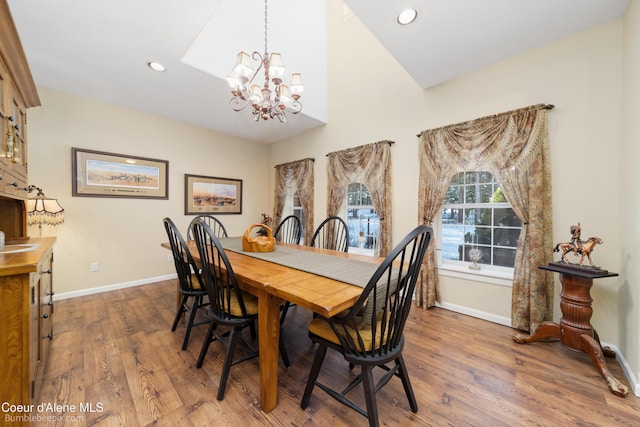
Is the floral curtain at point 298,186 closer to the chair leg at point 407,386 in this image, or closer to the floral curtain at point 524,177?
the floral curtain at point 524,177

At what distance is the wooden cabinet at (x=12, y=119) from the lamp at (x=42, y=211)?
0.99 ft

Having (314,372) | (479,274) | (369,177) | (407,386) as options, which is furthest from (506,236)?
(314,372)

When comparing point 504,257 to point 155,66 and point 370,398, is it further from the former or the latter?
point 155,66

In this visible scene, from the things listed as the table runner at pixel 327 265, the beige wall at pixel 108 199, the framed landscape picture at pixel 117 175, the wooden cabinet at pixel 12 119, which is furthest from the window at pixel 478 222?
the framed landscape picture at pixel 117 175

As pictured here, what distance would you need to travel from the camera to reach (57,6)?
5.95 feet

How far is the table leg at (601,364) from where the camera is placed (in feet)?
4.99

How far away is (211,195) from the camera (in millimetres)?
4402

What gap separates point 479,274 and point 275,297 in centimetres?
232

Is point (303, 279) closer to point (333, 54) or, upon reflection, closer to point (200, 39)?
point (200, 39)

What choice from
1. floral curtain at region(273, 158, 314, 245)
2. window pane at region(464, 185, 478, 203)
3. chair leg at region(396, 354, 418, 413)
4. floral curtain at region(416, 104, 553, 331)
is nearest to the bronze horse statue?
floral curtain at region(416, 104, 553, 331)

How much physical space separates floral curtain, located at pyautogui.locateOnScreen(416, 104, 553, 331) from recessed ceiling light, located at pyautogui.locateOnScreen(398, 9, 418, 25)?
3.92 feet

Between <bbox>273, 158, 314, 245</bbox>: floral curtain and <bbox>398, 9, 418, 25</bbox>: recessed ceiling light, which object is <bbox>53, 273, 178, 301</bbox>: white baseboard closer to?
<bbox>273, 158, 314, 245</bbox>: floral curtain

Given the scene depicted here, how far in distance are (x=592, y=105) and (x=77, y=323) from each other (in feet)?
16.7

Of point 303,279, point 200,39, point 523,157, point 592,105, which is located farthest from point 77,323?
point 592,105
